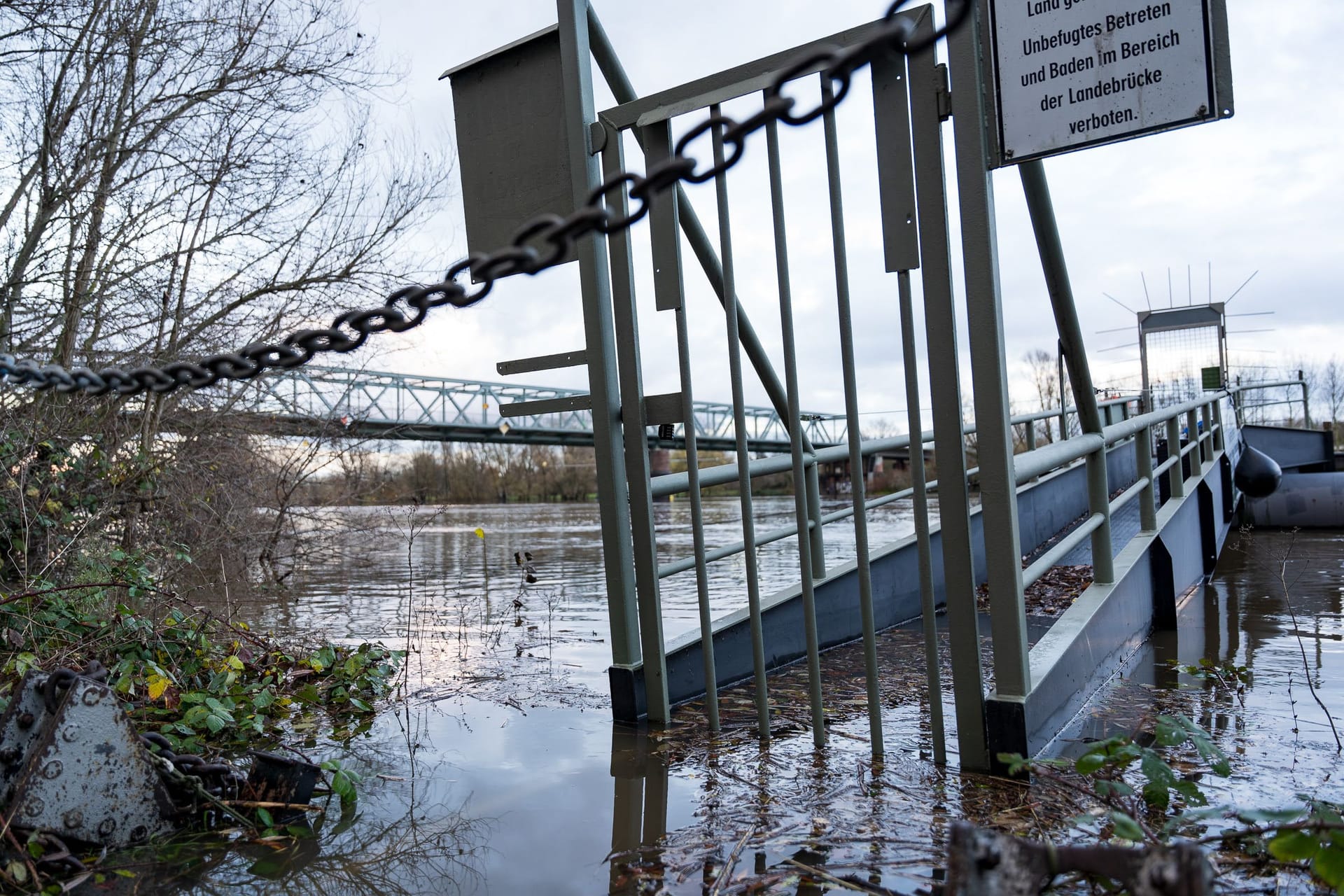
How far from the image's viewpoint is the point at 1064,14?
2.93 m

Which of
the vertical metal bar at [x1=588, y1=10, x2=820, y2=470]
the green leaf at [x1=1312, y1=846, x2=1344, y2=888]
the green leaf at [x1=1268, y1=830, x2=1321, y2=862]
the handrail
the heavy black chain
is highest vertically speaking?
the vertical metal bar at [x1=588, y1=10, x2=820, y2=470]

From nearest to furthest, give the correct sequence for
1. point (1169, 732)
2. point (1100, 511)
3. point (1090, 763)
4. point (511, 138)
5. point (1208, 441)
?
1. point (1090, 763)
2. point (1169, 732)
3. point (511, 138)
4. point (1100, 511)
5. point (1208, 441)

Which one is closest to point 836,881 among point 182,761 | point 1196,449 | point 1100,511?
point 182,761

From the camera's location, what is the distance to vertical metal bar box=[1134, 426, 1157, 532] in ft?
18.3

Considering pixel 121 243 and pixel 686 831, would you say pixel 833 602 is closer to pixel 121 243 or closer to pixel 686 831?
pixel 686 831

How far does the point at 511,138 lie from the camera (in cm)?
394

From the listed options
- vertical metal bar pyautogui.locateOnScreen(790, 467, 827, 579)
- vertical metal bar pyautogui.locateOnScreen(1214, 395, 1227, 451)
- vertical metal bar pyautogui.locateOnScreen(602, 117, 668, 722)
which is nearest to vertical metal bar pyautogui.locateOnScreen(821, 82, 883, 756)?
vertical metal bar pyautogui.locateOnScreen(602, 117, 668, 722)

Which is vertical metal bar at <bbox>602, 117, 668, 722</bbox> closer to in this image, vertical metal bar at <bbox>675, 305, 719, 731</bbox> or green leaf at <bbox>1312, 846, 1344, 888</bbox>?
vertical metal bar at <bbox>675, 305, 719, 731</bbox>

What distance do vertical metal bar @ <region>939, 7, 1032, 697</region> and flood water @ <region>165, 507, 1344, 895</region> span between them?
494 mm

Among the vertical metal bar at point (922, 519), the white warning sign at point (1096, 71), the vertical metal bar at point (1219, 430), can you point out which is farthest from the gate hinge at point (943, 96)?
the vertical metal bar at point (1219, 430)

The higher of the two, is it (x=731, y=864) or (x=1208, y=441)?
(x=1208, y=441)

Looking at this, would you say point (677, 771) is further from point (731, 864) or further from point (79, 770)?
point (79, 770)

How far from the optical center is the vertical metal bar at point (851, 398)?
3135 millimetres

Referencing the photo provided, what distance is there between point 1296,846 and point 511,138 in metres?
3.45
